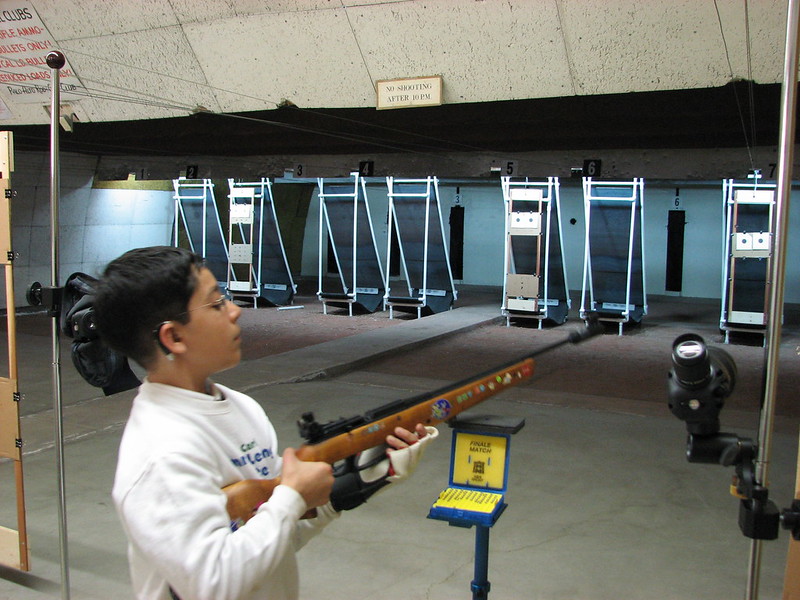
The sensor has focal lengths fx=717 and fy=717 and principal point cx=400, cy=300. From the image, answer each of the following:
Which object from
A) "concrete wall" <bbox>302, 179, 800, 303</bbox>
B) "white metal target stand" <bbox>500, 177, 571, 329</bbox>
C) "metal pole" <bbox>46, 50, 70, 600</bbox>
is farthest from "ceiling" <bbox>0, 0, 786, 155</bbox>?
"metal pole" <bbox>46, 50, 70, 600</bbox>

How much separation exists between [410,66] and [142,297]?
5.68 meters

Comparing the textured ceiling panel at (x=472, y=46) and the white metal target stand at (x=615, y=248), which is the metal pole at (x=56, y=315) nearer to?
the textured ceiling panel at (x=472, y=46)

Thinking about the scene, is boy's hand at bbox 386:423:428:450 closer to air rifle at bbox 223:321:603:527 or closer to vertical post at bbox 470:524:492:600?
air rifle at bbox 223:321:603:527

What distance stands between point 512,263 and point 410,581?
7.29 m

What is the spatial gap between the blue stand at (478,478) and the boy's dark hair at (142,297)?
1124 mm

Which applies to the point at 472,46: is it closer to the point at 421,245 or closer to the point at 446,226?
the point at 421,245

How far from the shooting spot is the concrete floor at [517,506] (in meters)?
2.86

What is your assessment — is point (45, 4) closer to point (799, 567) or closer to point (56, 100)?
point (56, 100)

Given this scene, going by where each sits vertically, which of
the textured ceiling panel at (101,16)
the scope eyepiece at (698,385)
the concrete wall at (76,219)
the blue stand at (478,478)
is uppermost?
the textured ceiling panel at (101,16)

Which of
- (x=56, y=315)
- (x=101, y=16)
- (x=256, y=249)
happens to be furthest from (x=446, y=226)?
(x=56, y=315)

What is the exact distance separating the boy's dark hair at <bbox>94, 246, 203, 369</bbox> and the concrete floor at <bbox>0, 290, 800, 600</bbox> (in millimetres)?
1832

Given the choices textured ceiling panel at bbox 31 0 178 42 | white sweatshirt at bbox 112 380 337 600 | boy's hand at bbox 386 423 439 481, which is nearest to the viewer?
white sweatshirt at bbox 112 380 337 600

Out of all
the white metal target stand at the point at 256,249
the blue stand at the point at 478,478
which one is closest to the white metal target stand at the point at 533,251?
the white metal target stand at the point at 256,249

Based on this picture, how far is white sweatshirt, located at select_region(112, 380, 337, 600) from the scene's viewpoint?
1071 mm
